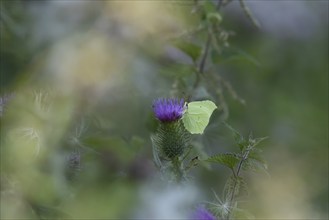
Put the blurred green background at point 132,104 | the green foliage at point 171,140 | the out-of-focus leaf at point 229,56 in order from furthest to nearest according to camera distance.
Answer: the out-of-focus leaf at point 229,56
the green foliage at point 171,140
the blurred green background at point 132,104

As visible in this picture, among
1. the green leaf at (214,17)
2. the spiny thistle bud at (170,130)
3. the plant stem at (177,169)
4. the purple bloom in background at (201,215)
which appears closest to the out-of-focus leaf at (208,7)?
the green leaf at (214,17)

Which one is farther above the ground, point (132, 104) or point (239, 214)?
point (132, 104)

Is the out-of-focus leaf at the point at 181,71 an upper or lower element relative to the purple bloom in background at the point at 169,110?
upper

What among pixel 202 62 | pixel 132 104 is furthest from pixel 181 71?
pixel 132 104

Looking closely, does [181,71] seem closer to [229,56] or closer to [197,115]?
[229,56]

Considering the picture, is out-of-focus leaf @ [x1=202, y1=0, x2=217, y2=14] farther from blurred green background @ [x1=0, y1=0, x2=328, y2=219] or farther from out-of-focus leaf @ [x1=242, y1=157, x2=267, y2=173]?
out-of-focus leaf @ [x1=242, y1=157, x2=267, y2=173]

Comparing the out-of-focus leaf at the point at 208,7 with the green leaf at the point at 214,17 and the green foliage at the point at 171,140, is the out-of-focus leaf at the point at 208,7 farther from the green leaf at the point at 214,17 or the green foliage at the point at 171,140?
the green foliage at the point at 171,140

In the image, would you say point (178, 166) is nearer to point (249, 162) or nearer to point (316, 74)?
point (249, 162)
